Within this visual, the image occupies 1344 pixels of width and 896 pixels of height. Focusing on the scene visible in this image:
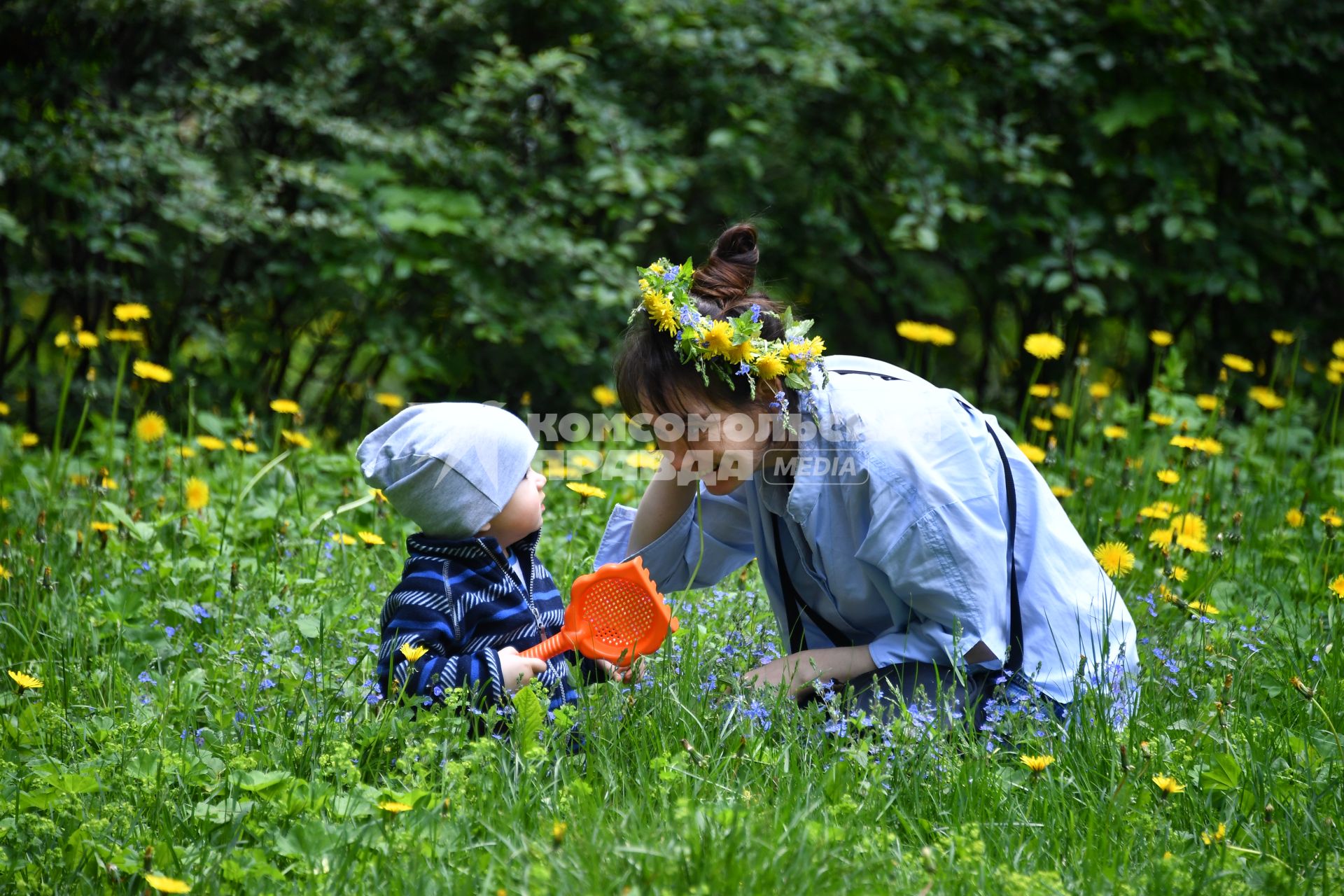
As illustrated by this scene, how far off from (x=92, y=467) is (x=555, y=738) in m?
2.25

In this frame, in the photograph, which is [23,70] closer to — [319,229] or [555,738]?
[319,229]

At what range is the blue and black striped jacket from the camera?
75.4 inches

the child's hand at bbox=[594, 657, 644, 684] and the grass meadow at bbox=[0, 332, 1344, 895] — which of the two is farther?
the child's hand at bbox=[594, 657, 644, 684]

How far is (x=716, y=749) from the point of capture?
184 centimetres

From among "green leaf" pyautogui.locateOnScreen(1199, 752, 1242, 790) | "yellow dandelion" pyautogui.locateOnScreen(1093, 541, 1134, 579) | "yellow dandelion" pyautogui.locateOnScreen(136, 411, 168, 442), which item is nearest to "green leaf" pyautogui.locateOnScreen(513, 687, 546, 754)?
"green leaf" pyautogui.locateOnScreen(1199, 752, 1242, 790)

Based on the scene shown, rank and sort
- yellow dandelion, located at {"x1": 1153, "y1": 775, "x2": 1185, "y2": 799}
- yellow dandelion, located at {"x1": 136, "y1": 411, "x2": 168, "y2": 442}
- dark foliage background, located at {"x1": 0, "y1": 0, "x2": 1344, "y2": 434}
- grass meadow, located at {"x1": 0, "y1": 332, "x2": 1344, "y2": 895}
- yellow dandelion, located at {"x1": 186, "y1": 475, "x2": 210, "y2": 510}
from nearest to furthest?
1. grass meadow, located at {"x1": 0, "y1": 332, "x2": 1344, "y2": 895}
2. yellow dandelion, located at {"x1": 1153, "y1": 775, "x2": 1185, "y2": 799}
3. yellow dandelion, located at {"x1": 186, "y1": 475, "x2": 210, "y2": 510}
4. yellow dandelion, located at {"x1": 136, "y1": 411, "x2": 168, "y2": 442}
5. dark foliage background, located at {"x1": 0, "y1": 0, "x2": 1344, "y2": 434}

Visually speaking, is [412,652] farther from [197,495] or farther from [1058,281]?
[1058,281]

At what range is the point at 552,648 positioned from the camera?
199cm

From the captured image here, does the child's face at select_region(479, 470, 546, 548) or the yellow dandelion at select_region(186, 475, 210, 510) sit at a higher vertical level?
the child's face at select_region(479, 470, 546, 548)

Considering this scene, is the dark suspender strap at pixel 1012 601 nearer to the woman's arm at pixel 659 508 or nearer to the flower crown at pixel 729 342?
the flower crown at pixel 729 342

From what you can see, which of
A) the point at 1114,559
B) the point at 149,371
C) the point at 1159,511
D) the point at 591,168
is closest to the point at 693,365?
the point at 1114,559

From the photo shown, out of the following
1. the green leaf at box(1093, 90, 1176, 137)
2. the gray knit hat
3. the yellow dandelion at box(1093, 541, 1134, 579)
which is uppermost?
the green leaf at box(1093, 90, 1176, 137)

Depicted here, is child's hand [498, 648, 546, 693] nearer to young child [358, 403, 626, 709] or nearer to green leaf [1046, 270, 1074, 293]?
young child [358, 403, 626, 709]

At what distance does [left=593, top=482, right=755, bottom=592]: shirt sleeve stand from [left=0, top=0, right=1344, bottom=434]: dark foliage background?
1.89m
